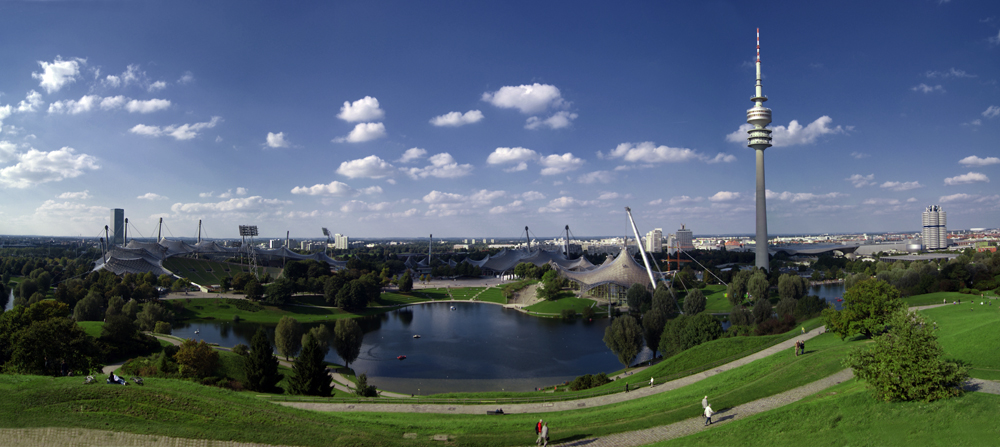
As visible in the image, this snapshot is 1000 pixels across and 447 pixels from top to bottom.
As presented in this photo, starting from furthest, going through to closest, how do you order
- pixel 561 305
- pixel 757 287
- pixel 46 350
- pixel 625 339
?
1. pixel 561 305
2. pixel 757 287
3. pixel 625 339
4. pixel 46 350

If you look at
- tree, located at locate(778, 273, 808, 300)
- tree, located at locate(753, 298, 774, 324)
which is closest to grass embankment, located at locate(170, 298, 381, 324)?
tree, located at locate(753, 298, 774, 324)

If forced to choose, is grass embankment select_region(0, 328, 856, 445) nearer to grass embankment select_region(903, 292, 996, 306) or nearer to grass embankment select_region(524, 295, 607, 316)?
grass embankment select_region(903, 292, 996, 306)

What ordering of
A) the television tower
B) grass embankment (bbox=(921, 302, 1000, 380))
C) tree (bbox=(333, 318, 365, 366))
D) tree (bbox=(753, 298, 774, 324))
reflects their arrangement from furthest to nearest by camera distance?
1. the television tower
2. tree (bbox=(753, 298, 774, 324))
3. tree (bbox=(333, 318, 365, 366))
4. grass embankment (bbox=(921, 302, 1000, 380))

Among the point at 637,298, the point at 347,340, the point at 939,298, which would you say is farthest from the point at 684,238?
the point at 347,340

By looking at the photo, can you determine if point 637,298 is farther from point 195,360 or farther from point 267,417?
point 267,417

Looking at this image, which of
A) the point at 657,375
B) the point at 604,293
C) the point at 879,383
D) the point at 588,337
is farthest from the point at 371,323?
the point at 879,383

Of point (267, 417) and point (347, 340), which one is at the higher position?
point (267, 417)
